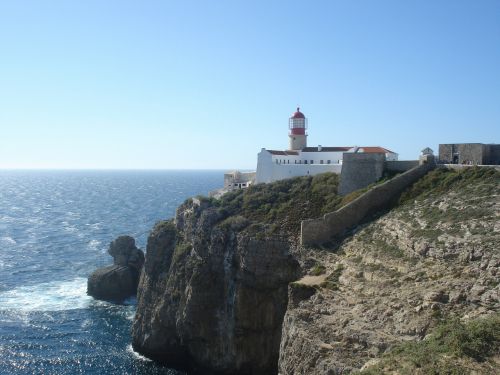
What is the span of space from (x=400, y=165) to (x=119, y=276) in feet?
115

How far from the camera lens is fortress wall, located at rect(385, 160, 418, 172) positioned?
4466 centimetres

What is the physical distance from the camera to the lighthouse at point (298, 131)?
6247cm

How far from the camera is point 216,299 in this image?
41.7 meters

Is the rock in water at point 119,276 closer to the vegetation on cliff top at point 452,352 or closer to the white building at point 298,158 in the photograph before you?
the white building at point 298,158

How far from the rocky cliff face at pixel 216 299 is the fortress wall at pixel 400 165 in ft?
46.7

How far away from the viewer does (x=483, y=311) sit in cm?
2170

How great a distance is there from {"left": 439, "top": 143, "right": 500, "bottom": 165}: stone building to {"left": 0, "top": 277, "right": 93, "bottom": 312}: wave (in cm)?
4086

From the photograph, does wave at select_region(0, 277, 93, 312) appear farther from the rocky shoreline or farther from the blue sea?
the rocky shoreline

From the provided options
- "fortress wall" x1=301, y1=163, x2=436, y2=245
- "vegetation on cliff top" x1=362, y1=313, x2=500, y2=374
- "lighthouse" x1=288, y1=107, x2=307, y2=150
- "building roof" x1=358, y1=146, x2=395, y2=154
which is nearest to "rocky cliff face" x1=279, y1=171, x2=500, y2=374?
"vegetation on cliff top" x1=362, y1=313, x2=500, y2=374

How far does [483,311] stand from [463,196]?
1341 cm

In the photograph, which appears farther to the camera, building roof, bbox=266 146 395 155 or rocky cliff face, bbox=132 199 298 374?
building roof, bbox=266 146 395 155

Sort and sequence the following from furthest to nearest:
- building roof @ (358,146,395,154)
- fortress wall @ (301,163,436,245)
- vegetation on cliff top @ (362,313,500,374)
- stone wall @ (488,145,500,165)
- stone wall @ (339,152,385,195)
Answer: building roof @ (358,146,395,154), stone wall @ (339,152,385,195), stone wall @ (488,145,500,165), fortress wall @ (301,163,436,245), vegetation on cliff top @ (362,313,500,374)

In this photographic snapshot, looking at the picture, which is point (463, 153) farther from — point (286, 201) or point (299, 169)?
point (299, 169)

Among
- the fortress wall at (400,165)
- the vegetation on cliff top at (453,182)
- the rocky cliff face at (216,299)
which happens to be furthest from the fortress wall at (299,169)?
the vegetation on cliff top at (453,182)
